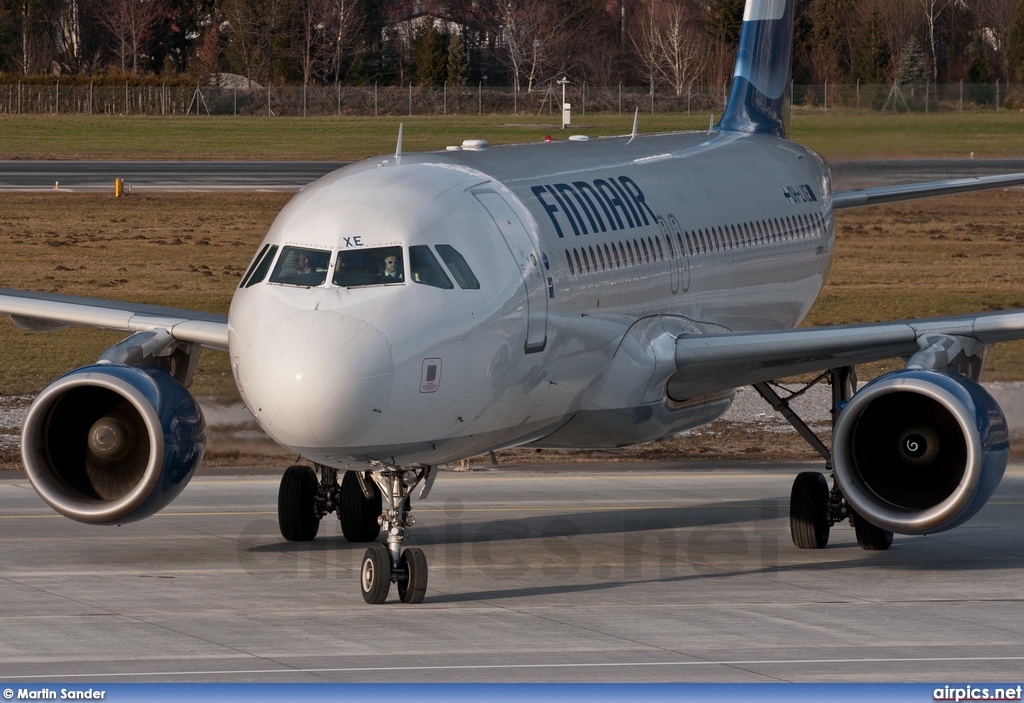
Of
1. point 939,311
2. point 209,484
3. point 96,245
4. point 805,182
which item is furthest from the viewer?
point 96,245

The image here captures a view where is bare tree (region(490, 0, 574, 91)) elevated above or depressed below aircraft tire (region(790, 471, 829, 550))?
above

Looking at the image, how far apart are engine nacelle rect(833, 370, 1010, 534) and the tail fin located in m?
10.0

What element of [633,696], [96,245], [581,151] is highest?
[581,151]

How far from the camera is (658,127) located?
262 feet

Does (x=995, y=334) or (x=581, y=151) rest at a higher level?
(x=581, y=151)

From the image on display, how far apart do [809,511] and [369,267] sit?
232 inches

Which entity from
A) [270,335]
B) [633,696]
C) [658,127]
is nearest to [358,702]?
[633,696]

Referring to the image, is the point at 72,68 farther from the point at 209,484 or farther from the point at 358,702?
the point at 358,702

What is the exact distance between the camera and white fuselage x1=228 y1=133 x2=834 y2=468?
14164mm

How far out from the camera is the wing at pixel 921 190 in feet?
82.5

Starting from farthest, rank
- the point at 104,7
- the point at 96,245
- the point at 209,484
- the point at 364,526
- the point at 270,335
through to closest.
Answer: the point at 104,7 → the point at 96,245 → the point at 209,484 → the point at 364,526 → the point at 270,335

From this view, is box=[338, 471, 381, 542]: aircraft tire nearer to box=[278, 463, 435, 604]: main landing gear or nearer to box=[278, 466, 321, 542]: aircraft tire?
box=[278, 463, 435, 604]: main landing gear

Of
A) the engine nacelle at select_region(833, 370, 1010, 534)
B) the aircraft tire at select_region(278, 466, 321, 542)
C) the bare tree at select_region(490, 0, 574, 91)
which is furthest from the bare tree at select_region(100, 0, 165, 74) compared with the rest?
the engine nacelle at select_region(833, 370, 1010, 534)

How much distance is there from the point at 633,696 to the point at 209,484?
51.3ft
